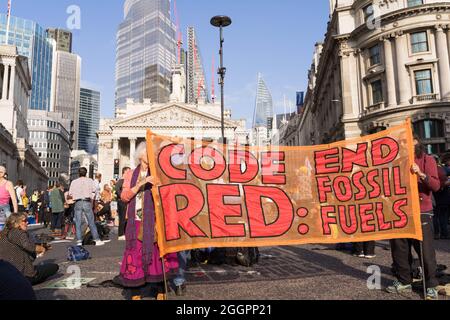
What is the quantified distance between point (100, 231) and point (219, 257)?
6.34 metres

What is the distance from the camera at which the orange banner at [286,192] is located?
468 centimetres

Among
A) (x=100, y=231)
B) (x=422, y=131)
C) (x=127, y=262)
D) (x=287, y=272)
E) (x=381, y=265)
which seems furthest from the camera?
(x=422, y=131)

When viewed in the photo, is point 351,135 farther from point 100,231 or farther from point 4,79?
point 4,79

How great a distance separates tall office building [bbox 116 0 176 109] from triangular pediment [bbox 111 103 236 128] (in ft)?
301

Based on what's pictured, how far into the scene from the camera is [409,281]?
480 centimetres

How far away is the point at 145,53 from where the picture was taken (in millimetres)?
161250

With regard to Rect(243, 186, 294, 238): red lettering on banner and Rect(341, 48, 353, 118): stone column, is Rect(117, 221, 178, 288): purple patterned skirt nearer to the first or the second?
Rect(243, 186, 294, 238): red lettering on banner

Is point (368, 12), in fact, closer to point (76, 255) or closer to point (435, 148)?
point (435, 148)

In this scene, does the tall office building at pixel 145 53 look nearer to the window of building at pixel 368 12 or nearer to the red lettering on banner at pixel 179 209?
the window of building at pixel 368 12

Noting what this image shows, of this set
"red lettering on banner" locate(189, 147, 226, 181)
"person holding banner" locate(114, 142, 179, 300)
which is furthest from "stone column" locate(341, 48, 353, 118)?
"person holding banner" locate(114, 142, 179, 300)

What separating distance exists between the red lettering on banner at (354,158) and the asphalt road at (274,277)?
5.82 ft

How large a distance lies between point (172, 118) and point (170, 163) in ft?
207

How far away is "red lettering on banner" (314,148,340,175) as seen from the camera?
17.5 feet

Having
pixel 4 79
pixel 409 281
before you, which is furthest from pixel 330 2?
pixel 4 79
